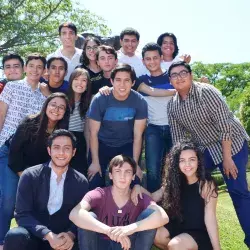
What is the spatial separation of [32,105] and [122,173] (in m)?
2.00

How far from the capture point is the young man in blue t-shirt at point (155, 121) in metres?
6.24

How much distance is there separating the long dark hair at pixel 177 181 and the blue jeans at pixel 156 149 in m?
0.82

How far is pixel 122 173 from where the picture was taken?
4754 millimetres

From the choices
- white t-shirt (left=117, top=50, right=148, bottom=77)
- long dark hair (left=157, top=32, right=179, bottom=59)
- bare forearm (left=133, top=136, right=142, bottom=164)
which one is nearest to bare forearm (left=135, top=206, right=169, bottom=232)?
bare forearm (left=133, top=136, right=142, bottom=164)

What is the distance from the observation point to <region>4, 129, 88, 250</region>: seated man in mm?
4629

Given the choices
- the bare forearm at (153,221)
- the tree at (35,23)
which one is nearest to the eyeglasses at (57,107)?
the bare forearm at (153,221)

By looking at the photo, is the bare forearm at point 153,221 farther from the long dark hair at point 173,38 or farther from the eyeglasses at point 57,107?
the long dark hair at point 173,38

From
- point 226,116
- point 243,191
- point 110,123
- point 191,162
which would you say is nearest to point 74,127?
point 110,123

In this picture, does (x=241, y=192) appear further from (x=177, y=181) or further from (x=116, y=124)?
(x=116, y=124)

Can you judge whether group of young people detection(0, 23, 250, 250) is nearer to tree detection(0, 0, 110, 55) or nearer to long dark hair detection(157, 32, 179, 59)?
long dark hair detection(157, 32, 179, 59)

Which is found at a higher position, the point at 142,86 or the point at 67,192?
the point at 142,86

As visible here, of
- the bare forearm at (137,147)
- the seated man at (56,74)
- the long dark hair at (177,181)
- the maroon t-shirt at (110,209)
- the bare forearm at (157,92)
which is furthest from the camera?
the bare forearm at (157,92)

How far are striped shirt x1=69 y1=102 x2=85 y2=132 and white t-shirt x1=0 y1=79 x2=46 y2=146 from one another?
51 centimetres

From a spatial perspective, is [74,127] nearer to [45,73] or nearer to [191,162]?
[45,73]
